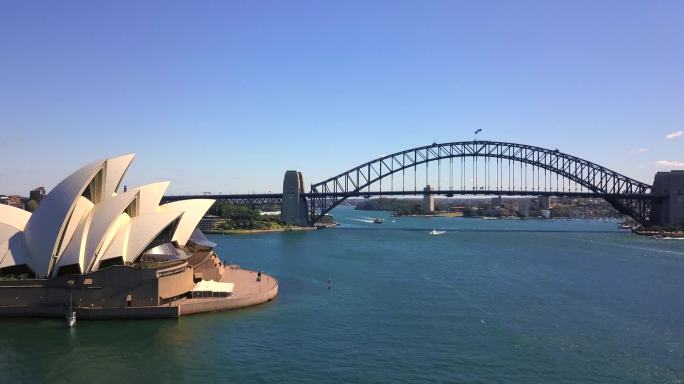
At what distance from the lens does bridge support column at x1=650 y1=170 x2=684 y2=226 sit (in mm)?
92000

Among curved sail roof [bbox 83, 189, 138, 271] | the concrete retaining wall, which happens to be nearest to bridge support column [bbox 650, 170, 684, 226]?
the concrete retaining wall

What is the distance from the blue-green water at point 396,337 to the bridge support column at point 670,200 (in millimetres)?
59605

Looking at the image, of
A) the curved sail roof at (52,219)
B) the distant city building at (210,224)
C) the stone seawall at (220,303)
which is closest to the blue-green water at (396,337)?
the stone seawall at (220,303)

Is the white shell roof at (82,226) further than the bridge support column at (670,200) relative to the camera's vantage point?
No

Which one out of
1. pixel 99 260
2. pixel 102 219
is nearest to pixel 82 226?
pixel 102 219

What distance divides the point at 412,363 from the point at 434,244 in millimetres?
50850

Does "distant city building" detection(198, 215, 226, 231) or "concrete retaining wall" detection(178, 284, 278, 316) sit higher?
"distant city building" detection(198, 215, 226, 231)

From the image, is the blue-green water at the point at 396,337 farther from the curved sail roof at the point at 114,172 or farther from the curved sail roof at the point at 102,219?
the curved sail roof at the point at 114,172

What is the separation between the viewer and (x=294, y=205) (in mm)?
105812

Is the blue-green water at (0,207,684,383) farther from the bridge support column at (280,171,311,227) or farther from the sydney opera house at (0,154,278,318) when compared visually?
the bridge support column at (280,171,311,227)

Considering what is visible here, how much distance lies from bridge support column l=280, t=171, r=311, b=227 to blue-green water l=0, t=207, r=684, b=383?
6511cm

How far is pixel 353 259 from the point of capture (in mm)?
51844

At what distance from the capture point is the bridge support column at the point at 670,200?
3622 inches

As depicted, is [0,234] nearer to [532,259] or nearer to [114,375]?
[114,375]
